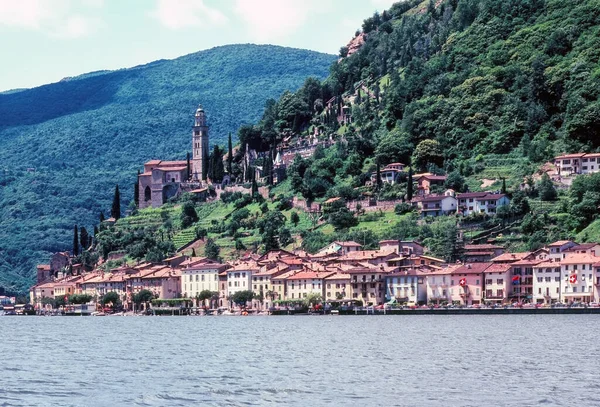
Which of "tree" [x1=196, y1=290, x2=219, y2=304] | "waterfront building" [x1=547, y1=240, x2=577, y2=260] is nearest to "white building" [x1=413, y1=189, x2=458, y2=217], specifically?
"tree" [x1=196, y1=290, x2=219, y2=304]

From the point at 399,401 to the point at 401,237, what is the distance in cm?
9802

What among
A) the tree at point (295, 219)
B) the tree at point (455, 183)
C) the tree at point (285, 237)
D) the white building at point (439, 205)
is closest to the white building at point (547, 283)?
the white building at point (439, 205)

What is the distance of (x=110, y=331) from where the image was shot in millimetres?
108375

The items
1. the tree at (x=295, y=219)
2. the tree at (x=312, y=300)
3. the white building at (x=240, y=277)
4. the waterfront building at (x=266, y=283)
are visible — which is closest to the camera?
the tree at (x=312, y=300)

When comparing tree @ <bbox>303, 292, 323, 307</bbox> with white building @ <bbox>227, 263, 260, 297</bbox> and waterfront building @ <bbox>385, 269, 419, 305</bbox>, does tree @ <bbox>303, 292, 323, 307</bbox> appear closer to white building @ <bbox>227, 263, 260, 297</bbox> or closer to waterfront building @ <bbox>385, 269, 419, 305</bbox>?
waterfront building @ <bbox>385, 269, 419, 305</bbox>

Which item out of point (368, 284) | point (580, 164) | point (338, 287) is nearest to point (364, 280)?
point (368, 284)

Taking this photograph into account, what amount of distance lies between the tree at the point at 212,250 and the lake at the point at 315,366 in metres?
57.7

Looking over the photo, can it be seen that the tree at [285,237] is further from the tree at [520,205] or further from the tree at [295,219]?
the tree at [520,205]

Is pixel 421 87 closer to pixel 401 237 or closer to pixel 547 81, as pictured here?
pixel 547 81

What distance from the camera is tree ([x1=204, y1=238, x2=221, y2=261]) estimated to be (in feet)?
538

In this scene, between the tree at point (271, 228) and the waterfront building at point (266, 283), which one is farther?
the tree at point (271, 228)

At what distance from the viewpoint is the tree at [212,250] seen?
163875 millimetres

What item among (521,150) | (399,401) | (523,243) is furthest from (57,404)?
(521,150)

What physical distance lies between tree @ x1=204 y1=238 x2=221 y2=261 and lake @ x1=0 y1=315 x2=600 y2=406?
57679mm
